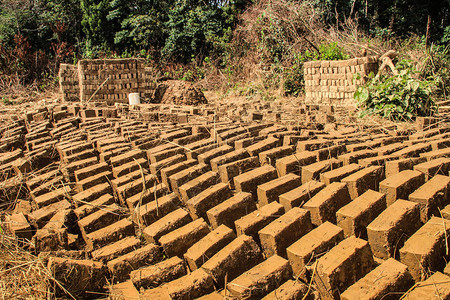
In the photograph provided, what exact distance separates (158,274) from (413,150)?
2.55 meters

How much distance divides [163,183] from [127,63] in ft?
17.8

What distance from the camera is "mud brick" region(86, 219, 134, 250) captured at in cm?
253

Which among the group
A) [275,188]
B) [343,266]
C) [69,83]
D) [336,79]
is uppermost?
[69,83]

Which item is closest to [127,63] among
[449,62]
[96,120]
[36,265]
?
[96,120]

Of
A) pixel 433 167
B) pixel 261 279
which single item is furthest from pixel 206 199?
pixel 433 167

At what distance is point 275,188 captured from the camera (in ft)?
9.04

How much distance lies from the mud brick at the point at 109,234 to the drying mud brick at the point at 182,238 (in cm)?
35

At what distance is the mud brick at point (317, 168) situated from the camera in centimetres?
298

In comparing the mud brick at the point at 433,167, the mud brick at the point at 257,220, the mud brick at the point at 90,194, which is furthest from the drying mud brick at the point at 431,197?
the mud brick at the point at 90,194

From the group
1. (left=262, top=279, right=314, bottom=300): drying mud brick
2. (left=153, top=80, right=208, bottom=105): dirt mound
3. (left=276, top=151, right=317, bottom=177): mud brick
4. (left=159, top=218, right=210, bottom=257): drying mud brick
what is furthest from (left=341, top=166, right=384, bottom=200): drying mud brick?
(left=153, top=80, right=208, bottom=105): dirt mound

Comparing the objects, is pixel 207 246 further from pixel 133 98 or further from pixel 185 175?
pixel 133 98

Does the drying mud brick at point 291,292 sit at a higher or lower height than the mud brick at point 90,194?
lower

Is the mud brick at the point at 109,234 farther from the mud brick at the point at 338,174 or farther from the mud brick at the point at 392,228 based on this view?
the mud brick at the point at 392,228

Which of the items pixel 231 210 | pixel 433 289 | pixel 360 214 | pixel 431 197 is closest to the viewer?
pixel 433 289
